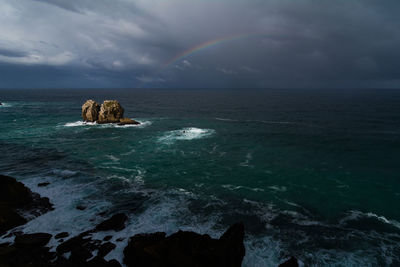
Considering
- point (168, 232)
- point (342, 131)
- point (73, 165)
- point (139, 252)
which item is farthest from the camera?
point (342, 131)

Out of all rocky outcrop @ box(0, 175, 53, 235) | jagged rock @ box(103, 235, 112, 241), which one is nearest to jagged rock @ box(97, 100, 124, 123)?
rocky outcrop @ box(0, 175, 53, 235)

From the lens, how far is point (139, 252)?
21.3m

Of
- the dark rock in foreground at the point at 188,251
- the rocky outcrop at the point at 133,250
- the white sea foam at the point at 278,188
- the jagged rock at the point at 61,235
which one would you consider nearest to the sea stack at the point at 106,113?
the white sea foam at the point at 278,188

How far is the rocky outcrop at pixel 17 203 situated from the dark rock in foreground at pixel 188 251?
16198mm

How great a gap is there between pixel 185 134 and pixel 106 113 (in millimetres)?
39659

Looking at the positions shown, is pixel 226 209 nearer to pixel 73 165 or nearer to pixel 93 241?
pixel 93 241

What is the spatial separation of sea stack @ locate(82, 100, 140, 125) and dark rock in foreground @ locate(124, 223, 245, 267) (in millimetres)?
76822

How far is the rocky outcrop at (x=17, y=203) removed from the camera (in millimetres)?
27719

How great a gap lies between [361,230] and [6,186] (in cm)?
4743

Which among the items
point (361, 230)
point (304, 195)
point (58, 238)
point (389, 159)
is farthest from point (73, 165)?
point (389, 159)

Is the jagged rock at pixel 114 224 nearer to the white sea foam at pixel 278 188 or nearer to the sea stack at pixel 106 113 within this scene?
the white sea foam at pixel 278 188

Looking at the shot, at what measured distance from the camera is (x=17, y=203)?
3111 centimetres

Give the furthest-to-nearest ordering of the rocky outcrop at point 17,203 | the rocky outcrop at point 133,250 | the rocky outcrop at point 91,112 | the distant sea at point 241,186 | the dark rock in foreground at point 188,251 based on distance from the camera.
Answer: the rocky outcrop at point 91,112
the rocky outcrop at point 17,203
the distant sea at point 241,186
the rocky outcrop at point 133,250
the dark rock in foreground at point 188,251

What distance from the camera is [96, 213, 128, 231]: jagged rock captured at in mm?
26806
